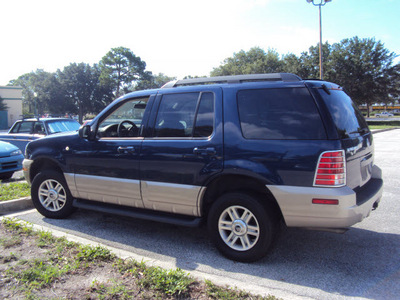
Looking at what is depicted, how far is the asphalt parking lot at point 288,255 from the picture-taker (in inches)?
122

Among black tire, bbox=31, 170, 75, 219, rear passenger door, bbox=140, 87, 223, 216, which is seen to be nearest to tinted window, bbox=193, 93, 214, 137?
rear passenger door, bbox=140, 87, 223, 216

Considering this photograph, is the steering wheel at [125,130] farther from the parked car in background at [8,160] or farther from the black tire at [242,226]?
the parked car in background at [8,160]

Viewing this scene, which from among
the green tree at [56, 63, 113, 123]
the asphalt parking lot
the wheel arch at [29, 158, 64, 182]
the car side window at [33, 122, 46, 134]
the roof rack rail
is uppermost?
the green tree at [56, 63, 113, 123]

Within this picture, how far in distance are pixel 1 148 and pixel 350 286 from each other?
8.74m

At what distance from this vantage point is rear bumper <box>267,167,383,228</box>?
318 cm

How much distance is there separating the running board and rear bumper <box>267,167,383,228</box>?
1.08 meters

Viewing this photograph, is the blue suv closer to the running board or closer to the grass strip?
the running board

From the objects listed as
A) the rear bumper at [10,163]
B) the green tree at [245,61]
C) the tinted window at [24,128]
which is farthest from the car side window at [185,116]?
the green tree at [245,61]

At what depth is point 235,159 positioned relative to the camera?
358cm

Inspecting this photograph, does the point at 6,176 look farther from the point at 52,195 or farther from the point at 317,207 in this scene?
the point at 317,207

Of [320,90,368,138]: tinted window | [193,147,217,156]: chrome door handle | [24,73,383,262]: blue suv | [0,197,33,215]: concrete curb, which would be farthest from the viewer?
[0,197,33,215]: concrete curb

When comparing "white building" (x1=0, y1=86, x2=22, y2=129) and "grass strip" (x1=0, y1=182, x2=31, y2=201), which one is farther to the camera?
"white building" (x1=0, y1=86, x2=22, y2=129)

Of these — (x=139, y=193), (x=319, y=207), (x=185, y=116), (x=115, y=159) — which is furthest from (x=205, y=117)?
(x=319, y=207)

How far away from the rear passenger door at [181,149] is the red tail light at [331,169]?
1.05 meters
